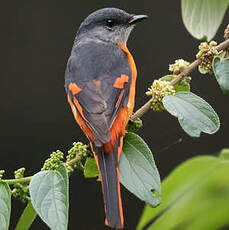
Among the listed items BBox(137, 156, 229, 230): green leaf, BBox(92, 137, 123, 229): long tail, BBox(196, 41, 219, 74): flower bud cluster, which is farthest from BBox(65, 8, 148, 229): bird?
BBox(137, 156, 229, 230): green leaf

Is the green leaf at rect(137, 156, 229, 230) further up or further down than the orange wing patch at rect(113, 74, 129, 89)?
further up

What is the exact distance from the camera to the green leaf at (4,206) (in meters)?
1.41

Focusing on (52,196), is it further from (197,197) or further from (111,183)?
(197,197)

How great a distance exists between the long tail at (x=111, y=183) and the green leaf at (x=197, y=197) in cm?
50

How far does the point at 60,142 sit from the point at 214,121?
377cm

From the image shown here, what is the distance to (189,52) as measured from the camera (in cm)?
518

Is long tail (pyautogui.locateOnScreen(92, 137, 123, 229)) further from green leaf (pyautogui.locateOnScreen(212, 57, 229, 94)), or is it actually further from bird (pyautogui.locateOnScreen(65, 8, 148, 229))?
green leaf (pyautogui.locateOnScreen(212, 57, 229, 94))

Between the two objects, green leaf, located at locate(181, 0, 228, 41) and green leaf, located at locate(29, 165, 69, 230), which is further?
green leaf, located at locate(29, 165, 69, 230)

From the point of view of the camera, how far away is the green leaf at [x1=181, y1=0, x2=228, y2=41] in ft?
4.12

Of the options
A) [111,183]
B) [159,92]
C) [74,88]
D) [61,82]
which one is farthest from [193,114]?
[61,82]

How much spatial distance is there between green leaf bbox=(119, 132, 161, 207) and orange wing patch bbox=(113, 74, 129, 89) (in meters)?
0.62

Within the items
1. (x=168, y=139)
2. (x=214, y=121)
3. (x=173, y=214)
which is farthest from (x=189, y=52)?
(x=173, y=214)

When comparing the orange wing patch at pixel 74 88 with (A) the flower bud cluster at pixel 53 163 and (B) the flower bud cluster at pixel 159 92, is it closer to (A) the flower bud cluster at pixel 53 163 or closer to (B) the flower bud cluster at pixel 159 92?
(B) the flower bud cluster at pixel 159 92

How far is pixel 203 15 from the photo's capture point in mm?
1363
